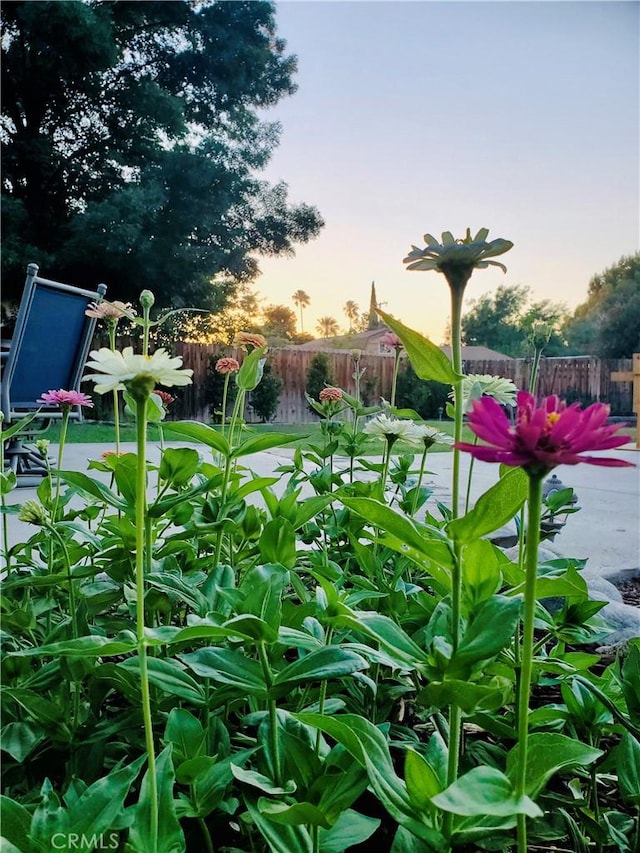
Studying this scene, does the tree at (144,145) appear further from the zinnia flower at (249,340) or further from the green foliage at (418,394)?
the zinnia flower at (249,340)

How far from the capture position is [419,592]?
395mm

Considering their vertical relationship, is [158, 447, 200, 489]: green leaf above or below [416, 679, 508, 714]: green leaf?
above

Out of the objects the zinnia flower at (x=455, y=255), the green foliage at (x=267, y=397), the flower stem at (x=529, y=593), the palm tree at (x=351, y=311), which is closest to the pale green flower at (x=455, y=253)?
the zinnia flower at (x=455, y=255)

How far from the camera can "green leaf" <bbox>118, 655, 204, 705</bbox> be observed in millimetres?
260

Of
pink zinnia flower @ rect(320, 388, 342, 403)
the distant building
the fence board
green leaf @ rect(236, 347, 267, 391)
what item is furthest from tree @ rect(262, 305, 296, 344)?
green leaf @ rect(236, 347, 267, 391)

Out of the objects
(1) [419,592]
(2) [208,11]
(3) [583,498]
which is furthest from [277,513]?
(2) [208,11]

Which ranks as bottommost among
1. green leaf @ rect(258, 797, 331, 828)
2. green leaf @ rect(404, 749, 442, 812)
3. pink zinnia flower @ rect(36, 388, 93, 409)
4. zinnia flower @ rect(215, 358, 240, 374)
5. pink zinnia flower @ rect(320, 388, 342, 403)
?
green leaf @ rect(258, 797, 331, 828)

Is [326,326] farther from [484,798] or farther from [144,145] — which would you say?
[484,798]

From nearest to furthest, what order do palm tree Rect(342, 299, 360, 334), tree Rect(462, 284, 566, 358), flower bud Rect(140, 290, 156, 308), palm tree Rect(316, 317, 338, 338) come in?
flower bud Rect(140, 290, 156, 308), tree Rect(462, 284, 566, 358), palm tree Rect(342, 299, 360, 334), palm tree Rect(316, 317, 338, 338)

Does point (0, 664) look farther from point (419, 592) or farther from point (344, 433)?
point (344, 433)

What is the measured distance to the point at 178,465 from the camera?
0.37m

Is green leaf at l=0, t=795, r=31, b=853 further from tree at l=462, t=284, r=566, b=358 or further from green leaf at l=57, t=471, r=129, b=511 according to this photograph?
tree at l=462, t=284, r=566, b=358

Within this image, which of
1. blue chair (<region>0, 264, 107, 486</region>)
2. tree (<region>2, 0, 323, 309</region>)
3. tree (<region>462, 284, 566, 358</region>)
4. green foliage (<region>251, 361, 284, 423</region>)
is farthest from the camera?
tree (<region>2, 0, 323, 309</region>)

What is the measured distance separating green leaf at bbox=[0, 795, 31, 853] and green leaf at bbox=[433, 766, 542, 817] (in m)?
0.14
